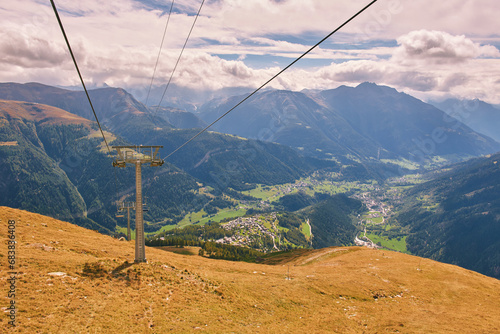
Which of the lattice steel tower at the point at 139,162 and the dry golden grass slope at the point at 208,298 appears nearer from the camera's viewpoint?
the dry golden grass slope at the point at 208,298

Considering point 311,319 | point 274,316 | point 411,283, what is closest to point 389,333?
point 311,319

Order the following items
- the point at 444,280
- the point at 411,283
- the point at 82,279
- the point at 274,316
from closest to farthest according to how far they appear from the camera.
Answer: the point at 82,279
the point at 274,316
the point at 411,283
the point at 444,280

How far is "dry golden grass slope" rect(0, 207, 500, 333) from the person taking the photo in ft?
89.8

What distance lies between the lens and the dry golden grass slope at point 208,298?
27.4 meters

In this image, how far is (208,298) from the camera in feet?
120

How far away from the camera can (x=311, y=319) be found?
35781 millimetres

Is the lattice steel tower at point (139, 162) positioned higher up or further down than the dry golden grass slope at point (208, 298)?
higher up

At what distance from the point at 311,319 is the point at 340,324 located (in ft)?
12.8

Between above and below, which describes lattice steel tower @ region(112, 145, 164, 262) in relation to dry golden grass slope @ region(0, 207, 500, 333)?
above

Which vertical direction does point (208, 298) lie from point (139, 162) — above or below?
below

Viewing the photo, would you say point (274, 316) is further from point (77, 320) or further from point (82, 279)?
point (82, 279)

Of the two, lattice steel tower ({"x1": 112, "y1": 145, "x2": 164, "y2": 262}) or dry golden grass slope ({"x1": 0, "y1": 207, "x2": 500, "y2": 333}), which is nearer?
dry golden grass slope ({"x1": 0, "y1": 207, "x2": 500, "y2": 333})

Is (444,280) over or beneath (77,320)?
beneath

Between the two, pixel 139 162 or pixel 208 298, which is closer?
pixel 208 298
